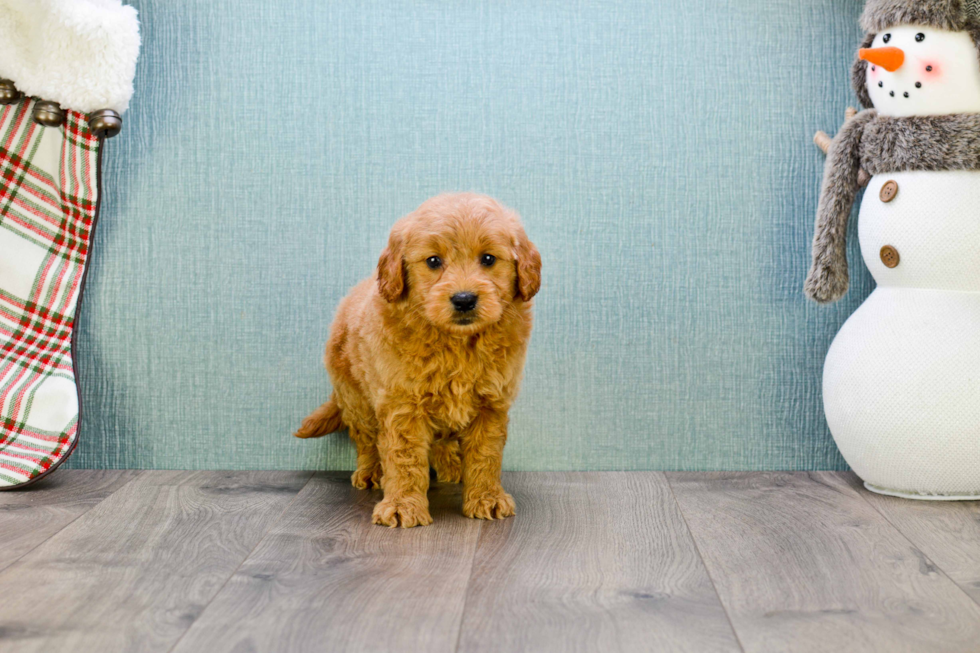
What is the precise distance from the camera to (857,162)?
1957 millimetres

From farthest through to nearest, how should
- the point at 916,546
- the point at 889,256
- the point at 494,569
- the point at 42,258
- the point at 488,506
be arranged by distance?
the point at 42,258 < the point at 889,256 < the point at 488,506 < the point at 916,546 < the point at 494,569

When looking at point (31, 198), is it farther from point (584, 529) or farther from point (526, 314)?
point (584, 529)

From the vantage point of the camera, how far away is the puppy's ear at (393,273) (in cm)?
169

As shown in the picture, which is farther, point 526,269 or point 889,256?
point 889,256

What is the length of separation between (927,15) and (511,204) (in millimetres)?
1003

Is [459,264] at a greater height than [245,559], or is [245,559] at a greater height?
[459,264]

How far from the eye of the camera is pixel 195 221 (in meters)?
2.12

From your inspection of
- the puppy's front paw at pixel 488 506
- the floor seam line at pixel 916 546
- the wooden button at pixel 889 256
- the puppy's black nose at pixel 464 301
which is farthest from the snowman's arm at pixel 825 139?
the puppy's front paw at pixel 488 506

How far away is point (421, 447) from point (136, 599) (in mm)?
640

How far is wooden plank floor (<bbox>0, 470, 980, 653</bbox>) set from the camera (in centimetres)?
120

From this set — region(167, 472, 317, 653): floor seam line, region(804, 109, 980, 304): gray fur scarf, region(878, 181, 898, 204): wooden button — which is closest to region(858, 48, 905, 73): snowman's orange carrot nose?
region(804, 109, 980, 304): gray fur scarf

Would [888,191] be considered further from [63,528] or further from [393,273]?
[63,528]

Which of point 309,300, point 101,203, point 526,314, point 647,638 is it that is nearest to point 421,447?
point 526,314

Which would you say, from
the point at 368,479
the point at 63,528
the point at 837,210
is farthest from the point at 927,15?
the point at 63,528
